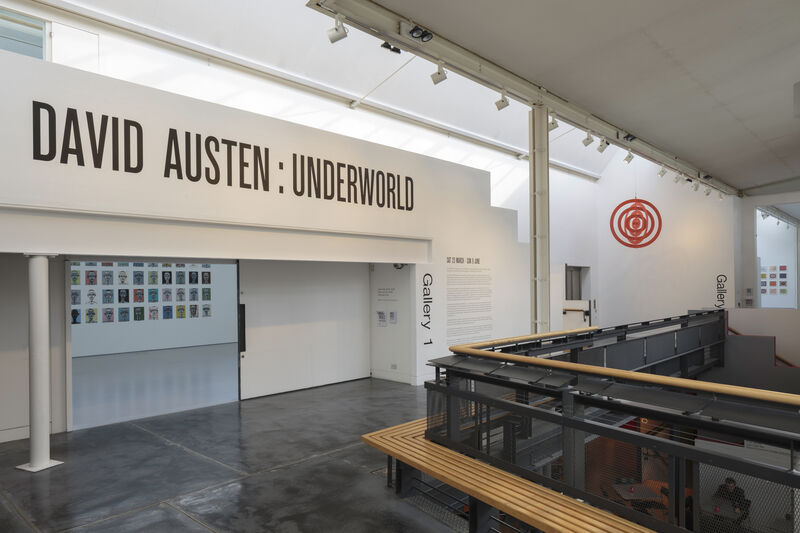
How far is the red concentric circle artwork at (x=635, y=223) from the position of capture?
15.0m

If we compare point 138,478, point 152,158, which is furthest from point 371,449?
point 152,158

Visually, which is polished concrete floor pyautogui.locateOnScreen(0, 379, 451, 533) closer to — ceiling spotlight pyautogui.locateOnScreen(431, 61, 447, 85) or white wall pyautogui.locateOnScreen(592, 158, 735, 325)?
ceiling spotlight pyautogui.locateOnScreen(431, 61, 447, 85)

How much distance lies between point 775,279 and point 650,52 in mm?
17497

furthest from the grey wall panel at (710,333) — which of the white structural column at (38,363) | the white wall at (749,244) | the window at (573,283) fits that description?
the white structural column at (38,363)

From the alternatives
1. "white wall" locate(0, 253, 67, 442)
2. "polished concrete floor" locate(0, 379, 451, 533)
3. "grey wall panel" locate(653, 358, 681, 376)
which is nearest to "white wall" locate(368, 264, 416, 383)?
"polished concrete floor" locate(0, 379, 451, 533)

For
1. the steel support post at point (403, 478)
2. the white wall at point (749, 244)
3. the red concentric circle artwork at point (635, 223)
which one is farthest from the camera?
the red concentric circle artwork at point (635, 223)

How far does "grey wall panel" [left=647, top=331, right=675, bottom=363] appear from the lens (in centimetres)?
676

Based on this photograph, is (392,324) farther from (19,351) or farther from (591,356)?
(19,351)

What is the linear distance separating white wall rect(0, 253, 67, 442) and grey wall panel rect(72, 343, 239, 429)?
582 mm

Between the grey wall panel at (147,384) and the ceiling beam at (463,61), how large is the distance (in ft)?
19.5

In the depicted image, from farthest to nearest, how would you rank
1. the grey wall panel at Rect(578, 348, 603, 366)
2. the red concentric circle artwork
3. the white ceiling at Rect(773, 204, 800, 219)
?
the white ceiling at Rect(773, 204, 800, 219) → the red concentric circle artwork → the grey wall panel at Rect(578, 348, 603, 366)

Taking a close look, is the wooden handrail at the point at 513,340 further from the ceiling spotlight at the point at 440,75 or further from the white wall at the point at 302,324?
the white wall at the point at 302,324

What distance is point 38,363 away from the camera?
4.82m

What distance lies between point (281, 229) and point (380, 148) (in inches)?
90.5
